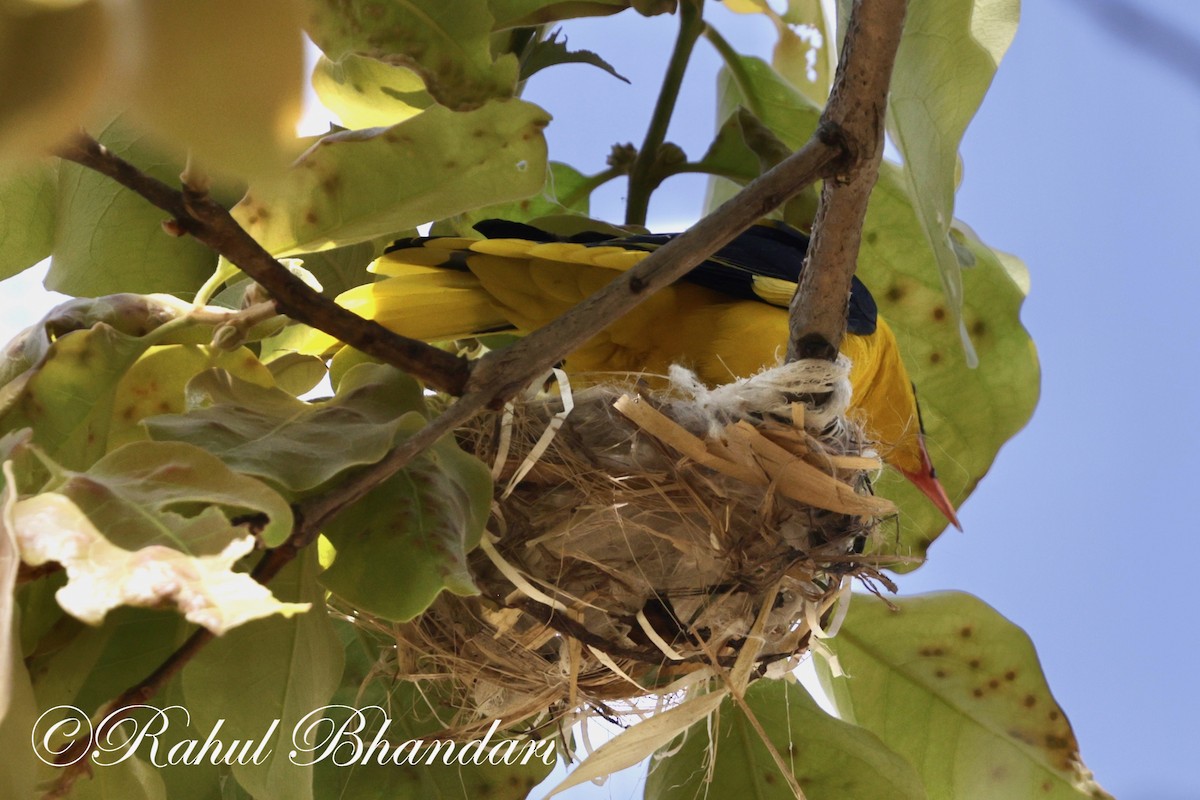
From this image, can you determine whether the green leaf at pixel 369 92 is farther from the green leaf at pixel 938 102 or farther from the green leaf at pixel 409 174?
the green leaf at pixel 938 102

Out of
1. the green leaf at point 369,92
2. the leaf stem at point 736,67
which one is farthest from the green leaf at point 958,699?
the green leaf at point 369,92

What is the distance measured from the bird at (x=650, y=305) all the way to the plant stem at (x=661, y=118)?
123 millimetres

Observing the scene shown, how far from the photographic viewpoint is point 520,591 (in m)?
1.03

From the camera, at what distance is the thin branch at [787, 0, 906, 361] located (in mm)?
737

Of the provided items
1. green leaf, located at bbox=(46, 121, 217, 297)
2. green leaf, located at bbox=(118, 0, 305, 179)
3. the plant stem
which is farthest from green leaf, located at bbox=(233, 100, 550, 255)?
green leaf, located at bbox=(118, 0, 305, 179)

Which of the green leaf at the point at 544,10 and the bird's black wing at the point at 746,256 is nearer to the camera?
the green leaf at the point at 544,10

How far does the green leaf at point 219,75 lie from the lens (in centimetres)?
16

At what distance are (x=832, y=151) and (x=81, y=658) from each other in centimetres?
59

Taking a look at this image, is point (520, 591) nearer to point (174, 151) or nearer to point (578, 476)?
point (578, 476)

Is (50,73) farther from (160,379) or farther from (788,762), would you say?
(788,762)

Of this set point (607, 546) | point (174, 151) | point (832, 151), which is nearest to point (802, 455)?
point (607, 546)

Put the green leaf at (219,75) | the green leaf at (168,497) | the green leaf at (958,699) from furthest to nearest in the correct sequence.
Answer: the green leaf at (958,699) < the green leaf at (168,497) < the green leaf at (219,75)

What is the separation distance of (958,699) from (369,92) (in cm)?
93

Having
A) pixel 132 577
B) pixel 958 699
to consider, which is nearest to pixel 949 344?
pixel 958 699
